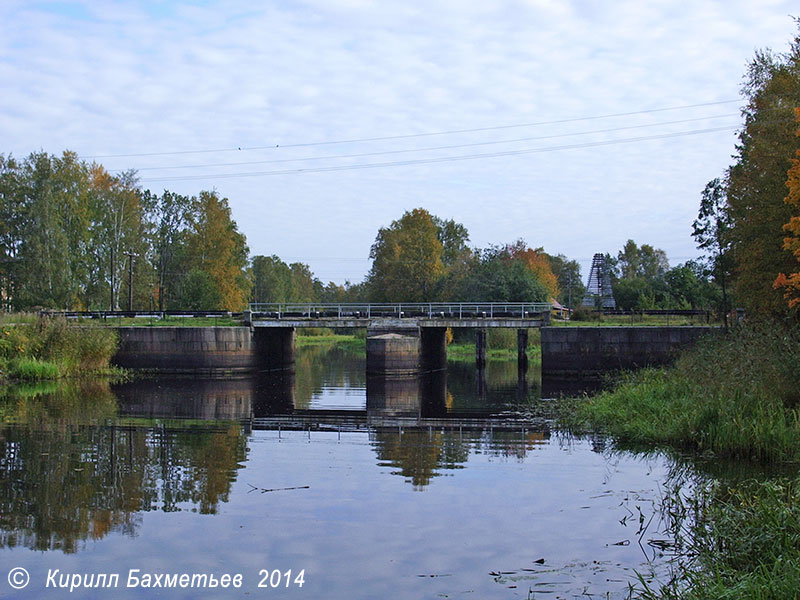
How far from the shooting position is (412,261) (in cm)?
8131

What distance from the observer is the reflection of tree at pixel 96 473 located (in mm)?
11844

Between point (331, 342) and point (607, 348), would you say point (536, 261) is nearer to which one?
point (331, 342)

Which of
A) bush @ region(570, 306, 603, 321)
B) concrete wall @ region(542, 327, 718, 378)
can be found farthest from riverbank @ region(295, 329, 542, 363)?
concrete wall @ region(542, 327, 718, 378)

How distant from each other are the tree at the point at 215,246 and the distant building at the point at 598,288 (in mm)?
31406

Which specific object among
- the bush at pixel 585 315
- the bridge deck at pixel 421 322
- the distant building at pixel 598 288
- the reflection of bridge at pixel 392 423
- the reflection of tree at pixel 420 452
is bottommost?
the reflection of bridge at pixel 392 423

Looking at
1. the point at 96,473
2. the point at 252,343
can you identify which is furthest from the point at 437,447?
the point at 252,343

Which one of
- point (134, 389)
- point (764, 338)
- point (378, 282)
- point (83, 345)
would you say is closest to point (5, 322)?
point (83, 345)

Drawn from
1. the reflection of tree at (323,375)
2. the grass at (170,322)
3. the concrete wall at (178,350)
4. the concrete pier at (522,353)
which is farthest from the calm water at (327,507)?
the concrete pier at (522,353)

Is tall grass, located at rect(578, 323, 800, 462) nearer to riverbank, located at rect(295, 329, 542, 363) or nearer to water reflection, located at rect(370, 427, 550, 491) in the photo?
water reflection, located at rect(370, 427, 550, 491)

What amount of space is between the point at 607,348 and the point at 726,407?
30197 millimetres

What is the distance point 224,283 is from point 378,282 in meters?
17.9

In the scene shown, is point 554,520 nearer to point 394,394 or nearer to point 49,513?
point 49,513

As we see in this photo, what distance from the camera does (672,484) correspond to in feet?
46.0

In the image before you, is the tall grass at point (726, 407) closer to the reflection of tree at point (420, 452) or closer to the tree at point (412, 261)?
the reflection of tree at point (420, 452)
